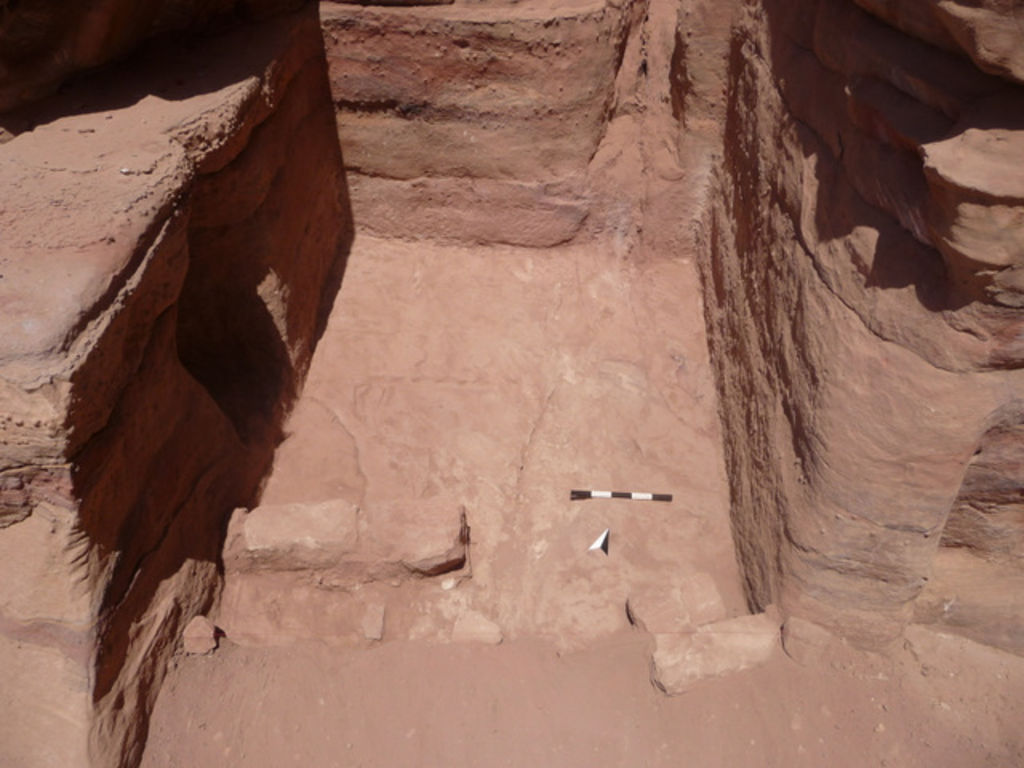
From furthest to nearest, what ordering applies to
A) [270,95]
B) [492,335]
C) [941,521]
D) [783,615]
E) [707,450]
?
1. [492,335]
2. [707,450]
3. [270,95]
4. [783,615]
5. [941,521]

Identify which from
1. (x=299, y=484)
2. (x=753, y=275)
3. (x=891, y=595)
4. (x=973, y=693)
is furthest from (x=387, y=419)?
(x=973, y=693)

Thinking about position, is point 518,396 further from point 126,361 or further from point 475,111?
point 126,361

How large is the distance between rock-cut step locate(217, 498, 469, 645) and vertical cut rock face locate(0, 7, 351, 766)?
12cm

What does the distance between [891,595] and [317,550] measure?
181 cm

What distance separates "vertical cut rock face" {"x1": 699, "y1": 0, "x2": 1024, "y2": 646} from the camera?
1.82 m

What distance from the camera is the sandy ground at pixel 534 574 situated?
2324mm

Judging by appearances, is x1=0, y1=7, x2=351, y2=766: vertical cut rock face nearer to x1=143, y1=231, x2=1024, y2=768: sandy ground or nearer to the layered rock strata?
x1=143, y1=231, x2=1024, y2=768: sandy ground

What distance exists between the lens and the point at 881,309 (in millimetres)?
2150

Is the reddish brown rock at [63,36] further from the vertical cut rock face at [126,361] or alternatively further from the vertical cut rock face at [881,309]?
the vertical cut rock face at [881,309]

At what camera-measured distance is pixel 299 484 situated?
123 inches

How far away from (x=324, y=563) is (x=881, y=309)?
1.91 metres

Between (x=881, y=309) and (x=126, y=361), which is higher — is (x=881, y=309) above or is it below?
above

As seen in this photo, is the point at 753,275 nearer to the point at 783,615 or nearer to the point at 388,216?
the point at 783,615

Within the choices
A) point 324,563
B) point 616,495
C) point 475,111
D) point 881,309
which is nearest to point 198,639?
point 324,563
